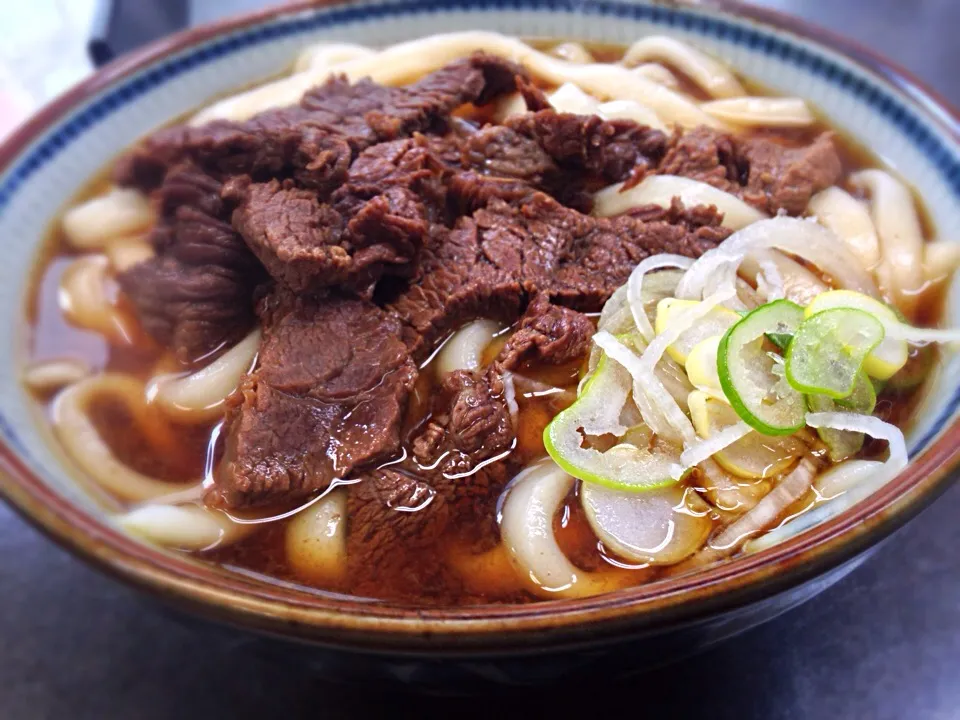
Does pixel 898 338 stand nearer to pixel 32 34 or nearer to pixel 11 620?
pixel 11 620

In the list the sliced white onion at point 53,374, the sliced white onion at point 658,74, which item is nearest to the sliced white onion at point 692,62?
the sliced white onion at point 658,74

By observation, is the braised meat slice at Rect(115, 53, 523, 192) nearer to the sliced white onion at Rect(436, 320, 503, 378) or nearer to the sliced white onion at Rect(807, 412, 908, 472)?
the sliced white onion at Rect(436, 320, 503, 378)

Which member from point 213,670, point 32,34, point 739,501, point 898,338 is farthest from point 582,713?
point 32,34

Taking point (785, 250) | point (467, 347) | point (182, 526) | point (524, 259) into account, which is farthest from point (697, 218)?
point (182, 526)

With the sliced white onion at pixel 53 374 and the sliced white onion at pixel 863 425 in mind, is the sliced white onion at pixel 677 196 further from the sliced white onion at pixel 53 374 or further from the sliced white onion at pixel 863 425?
the sliced white onion at pixel 53 374

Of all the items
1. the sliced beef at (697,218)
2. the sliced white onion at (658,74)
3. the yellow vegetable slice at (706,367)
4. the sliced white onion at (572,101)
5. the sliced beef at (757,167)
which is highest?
the sliced white onion at (658,74)

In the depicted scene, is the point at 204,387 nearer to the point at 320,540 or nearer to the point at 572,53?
the point at 320,540

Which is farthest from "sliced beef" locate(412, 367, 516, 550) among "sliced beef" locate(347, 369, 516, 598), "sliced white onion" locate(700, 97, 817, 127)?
"sliced white onion" locate(700, 97, 817, 127)

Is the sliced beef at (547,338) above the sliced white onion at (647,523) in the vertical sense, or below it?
above
